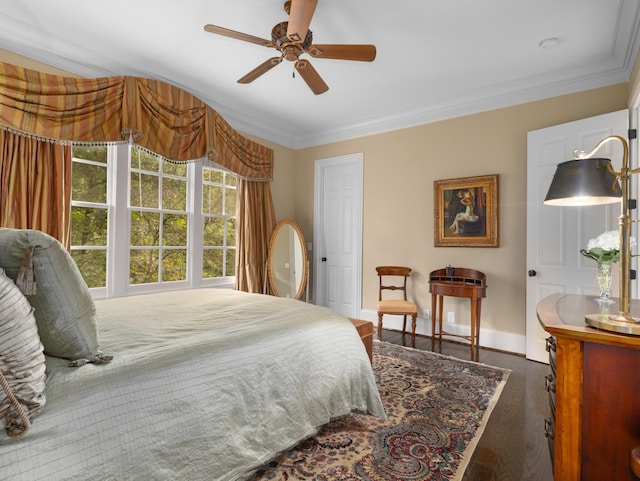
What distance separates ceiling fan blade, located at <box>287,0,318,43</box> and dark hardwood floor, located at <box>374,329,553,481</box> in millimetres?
2629

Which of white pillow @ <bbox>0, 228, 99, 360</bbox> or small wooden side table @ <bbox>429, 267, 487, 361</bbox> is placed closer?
white pillow @ <bbox>0, 228, 99, 360</bbox>

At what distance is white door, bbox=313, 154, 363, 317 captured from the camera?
4.75 metres

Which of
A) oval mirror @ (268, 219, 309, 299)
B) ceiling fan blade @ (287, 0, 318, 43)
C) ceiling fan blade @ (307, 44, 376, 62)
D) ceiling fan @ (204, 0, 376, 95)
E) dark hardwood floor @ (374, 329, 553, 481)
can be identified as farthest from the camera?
oval mirror @ (268, 219, 309, 299)

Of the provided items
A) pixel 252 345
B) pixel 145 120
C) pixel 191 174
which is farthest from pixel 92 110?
pixel 252 345

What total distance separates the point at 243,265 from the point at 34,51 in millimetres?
2776

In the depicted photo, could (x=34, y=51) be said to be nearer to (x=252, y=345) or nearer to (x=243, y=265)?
(x=243, y=265)

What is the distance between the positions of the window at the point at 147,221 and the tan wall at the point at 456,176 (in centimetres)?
187

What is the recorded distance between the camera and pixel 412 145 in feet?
14.0

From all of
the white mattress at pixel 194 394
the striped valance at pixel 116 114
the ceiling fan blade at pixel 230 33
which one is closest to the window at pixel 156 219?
the striped valance at pixel 116 114

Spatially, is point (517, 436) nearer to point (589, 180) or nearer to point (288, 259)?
point (589, 180)

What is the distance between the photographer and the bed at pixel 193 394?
965 mm

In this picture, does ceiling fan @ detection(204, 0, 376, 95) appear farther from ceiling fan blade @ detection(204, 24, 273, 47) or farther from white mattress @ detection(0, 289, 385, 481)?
white mattress @ detection(0, 289, 385, 481)

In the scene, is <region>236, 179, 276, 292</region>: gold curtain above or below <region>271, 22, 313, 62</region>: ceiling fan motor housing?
below

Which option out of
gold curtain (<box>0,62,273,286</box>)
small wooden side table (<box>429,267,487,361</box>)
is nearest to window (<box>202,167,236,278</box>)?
→ gold curtain (<box>0,62,273,286</box>)
